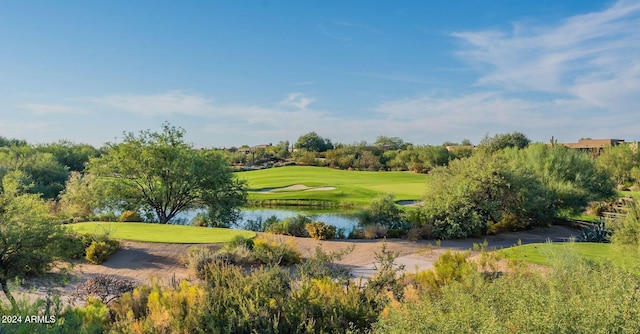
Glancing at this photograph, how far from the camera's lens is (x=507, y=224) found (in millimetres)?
19219

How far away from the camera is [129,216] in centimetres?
1872

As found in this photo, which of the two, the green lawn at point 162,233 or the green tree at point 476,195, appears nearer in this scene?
the green lawn at point 162,233

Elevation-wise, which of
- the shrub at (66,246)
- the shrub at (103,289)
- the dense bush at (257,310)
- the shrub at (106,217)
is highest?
the shrub at (66,246)

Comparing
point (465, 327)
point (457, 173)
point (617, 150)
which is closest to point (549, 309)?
point (465, 327)

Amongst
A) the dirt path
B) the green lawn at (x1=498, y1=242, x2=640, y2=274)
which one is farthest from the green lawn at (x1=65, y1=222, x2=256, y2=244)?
the green lawn at (x1=498, y1=242, x2=640, y2=274)

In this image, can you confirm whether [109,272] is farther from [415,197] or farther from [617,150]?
[617,150]

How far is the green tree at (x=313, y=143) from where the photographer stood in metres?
88.4

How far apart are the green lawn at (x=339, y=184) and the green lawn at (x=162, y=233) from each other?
11160 mm

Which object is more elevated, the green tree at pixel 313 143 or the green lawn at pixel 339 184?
the green tree at pixel 313 143

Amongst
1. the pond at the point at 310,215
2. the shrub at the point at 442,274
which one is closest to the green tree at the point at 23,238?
the shrub at the point at 442,274

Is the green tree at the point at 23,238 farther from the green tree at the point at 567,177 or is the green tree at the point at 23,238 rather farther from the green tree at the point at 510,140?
the green tree at the point at 510,140

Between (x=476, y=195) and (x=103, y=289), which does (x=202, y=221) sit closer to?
(x=103, y=289)

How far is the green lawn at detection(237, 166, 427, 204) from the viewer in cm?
3228

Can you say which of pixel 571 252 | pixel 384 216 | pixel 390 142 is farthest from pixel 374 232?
pixel 390 142
